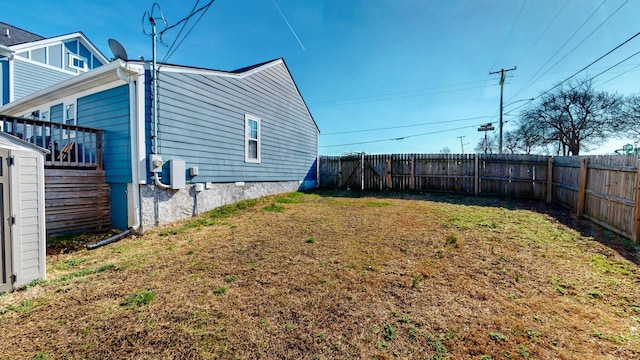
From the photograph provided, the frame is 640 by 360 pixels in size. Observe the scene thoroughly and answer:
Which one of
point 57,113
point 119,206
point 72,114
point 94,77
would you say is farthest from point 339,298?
point 57,113

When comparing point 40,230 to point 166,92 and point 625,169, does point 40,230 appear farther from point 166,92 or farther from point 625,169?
point 625,169

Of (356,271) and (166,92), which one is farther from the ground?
(166,92)

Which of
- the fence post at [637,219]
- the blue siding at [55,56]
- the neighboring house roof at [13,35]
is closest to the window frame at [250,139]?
the fence post at [637,219]

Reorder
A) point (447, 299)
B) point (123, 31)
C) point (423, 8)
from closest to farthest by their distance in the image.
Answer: point (447, 299)
point (123, 31)
point (423, 8)

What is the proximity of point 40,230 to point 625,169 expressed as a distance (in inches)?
385

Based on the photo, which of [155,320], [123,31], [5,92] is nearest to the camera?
[155,320]

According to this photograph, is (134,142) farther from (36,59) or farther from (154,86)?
(36,59)

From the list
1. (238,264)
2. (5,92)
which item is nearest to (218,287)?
(238,264)

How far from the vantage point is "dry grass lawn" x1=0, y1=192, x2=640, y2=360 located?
195 cm

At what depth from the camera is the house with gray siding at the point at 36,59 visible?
10.0 metres

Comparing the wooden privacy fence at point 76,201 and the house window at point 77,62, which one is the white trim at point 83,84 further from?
the house window at point 77,62

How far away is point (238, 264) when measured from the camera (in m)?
3.65

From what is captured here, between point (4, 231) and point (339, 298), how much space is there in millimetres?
3987

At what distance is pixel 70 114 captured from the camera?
23.8 feet
